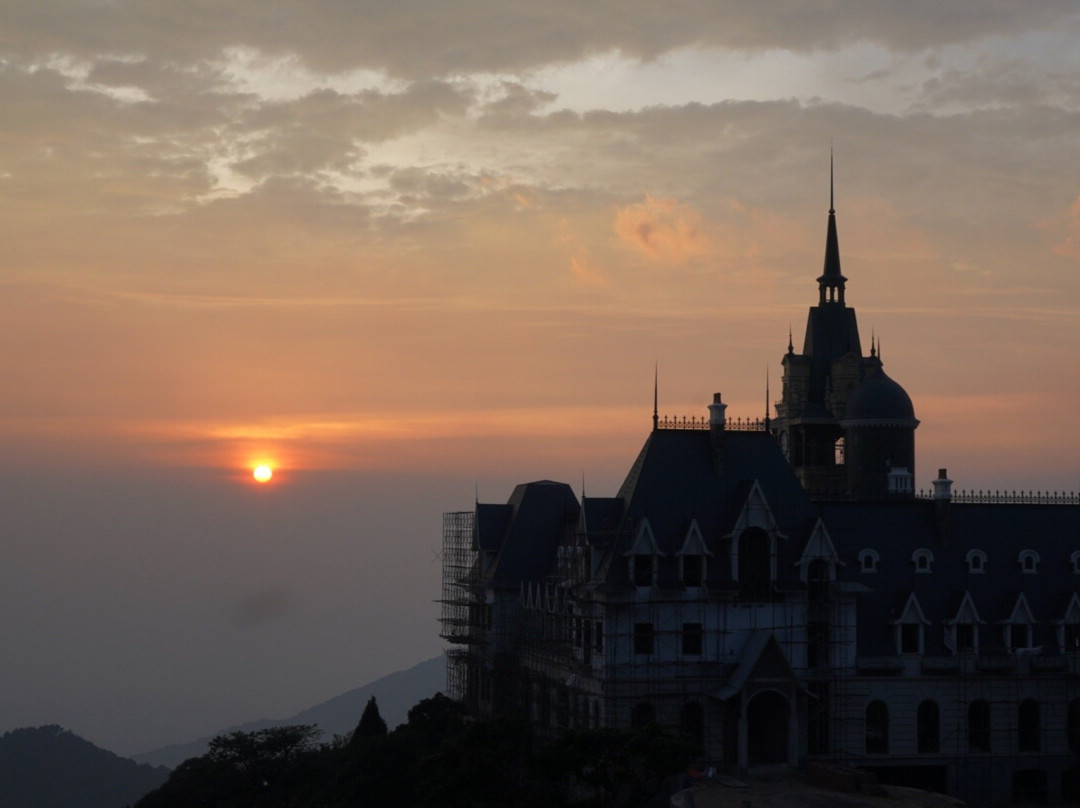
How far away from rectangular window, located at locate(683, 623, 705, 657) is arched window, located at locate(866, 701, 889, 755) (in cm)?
1085

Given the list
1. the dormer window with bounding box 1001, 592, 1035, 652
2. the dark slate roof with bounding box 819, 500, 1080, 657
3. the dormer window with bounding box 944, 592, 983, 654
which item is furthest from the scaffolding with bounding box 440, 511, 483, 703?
the dormer window with bounding box 1001, 592, 1035, 652

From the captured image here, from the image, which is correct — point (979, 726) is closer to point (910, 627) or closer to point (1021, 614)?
point (910, 627)

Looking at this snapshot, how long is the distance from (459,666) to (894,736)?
33802 millimetres

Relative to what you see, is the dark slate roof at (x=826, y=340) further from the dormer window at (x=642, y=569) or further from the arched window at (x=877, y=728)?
the dormer window at (x=642, y=569)

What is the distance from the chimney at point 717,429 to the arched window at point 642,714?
13.8 metres

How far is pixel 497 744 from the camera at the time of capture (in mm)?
71250

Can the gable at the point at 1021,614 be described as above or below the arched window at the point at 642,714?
above

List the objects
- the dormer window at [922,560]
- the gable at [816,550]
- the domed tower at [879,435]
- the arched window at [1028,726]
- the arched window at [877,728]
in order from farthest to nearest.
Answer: the domed tower at [879,435] < the dormer window at [922,560] < the arched window at [1028,726] < the arched window at [877,728] < the gable at [816,550]

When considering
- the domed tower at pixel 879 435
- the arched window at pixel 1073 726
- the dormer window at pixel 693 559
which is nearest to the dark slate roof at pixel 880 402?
the domed tower at pixel 879 435

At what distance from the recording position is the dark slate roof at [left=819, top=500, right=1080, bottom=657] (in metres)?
90.1

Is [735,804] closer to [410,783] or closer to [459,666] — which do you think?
[410,783]

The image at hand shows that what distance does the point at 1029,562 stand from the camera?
93.2m

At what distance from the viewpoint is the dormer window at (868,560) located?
90.5 meters

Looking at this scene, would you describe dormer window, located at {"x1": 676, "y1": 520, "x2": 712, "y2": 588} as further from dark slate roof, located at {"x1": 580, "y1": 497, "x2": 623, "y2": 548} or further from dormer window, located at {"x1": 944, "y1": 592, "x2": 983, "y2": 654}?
dormer window, located at {"x1": 944, "y1": 592, "x2": 983, "y2": 654}
